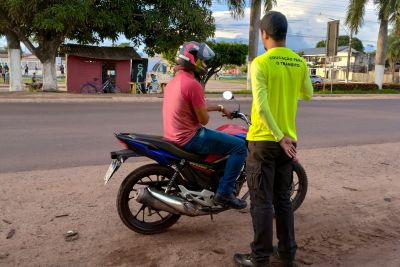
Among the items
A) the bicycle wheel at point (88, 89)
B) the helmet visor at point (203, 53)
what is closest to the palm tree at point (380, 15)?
the bicycle wheel at point (88, 89)

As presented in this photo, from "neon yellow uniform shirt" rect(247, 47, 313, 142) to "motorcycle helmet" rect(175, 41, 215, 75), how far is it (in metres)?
0.76

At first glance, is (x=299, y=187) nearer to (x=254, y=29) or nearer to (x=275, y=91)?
(x=275, y=91)

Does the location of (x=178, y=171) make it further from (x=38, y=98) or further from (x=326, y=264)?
(x=38, y=98)

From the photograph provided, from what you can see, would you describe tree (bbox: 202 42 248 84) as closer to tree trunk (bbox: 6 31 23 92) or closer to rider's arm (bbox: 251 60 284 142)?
tree trunk (bbox: 6 31 23 92)

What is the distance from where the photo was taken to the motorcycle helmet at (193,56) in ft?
12.8

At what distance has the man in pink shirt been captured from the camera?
3.90 metres

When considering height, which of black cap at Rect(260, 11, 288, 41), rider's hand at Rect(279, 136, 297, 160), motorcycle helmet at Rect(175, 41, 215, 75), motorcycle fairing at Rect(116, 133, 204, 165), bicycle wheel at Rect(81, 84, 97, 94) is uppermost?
black cap at Rect(260, 11, 288, 41)

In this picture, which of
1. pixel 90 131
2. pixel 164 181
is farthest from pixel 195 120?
pixel 90 131

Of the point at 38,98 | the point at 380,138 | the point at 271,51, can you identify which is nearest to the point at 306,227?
the point at 271,51

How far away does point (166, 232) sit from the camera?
4301 millimetres

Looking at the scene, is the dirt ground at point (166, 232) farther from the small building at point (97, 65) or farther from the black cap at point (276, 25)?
the small building at point (97, 65)

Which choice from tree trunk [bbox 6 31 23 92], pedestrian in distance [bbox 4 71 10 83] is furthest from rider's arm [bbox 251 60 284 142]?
pedestrian in distance [bbox 4 71 10 83]

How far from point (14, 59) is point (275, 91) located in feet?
74.6

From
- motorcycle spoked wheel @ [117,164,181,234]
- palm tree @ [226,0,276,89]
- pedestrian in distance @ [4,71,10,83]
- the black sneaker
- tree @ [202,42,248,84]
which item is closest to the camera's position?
the black sneaker
